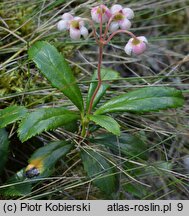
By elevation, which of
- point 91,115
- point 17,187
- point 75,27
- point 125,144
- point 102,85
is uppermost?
point 75,27

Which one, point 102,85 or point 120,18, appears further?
point 102,85

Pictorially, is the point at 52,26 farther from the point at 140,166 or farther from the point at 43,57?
the point at 140,166

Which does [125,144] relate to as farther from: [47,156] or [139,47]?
[139,47]

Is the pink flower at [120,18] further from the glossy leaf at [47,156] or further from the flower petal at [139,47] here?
the glossy leaf at [47,156]

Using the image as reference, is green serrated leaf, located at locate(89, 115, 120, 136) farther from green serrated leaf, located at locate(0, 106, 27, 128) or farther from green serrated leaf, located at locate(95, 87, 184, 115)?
green serrated leaf, located at locate(0, 106, 27, 128)

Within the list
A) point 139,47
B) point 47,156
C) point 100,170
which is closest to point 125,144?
point 100,170

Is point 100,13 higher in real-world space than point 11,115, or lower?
higher

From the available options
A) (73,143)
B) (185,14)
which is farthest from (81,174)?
(185,14)

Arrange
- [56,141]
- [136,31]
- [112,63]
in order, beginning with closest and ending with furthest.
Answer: [56,141] < [112,63] < [136,31]

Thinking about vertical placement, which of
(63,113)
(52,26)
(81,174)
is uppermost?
(52,26)
